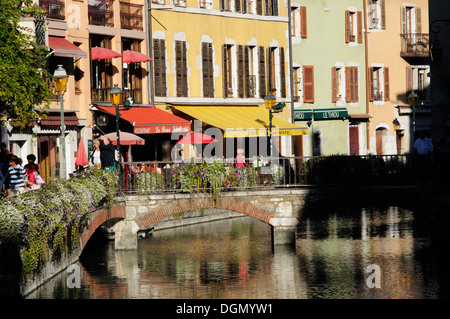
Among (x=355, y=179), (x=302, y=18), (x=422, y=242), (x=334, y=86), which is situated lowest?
(x=422, y=242)

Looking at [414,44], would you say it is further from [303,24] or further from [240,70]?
[240,70]

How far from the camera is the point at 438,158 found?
28.1 metres

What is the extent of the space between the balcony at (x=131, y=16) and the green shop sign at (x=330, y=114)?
10477 millimetres

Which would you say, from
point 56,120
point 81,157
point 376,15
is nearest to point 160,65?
point 56,120

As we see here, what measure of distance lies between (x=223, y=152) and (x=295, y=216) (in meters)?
10.3

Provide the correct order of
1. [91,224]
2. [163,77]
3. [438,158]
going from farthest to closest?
[163,77]
[438,158]
[91,224]

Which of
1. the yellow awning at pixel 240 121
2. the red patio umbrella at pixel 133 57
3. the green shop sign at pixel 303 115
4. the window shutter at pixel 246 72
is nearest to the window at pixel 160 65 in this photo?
the yellow awning at pixel 240 121

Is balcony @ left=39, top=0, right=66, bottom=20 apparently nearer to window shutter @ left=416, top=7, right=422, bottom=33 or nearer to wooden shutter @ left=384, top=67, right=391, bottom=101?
wooden shutter @ left=384, top=67, right=391, bottom=101

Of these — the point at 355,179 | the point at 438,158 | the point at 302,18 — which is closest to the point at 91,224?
the point at 355,179

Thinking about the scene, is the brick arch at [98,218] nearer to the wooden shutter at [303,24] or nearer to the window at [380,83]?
the wooden shutter at [303,24]

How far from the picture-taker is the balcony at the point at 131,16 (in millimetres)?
34469

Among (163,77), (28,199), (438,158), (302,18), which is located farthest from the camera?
(302,18)

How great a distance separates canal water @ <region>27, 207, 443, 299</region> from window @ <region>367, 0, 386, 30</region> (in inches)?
517
